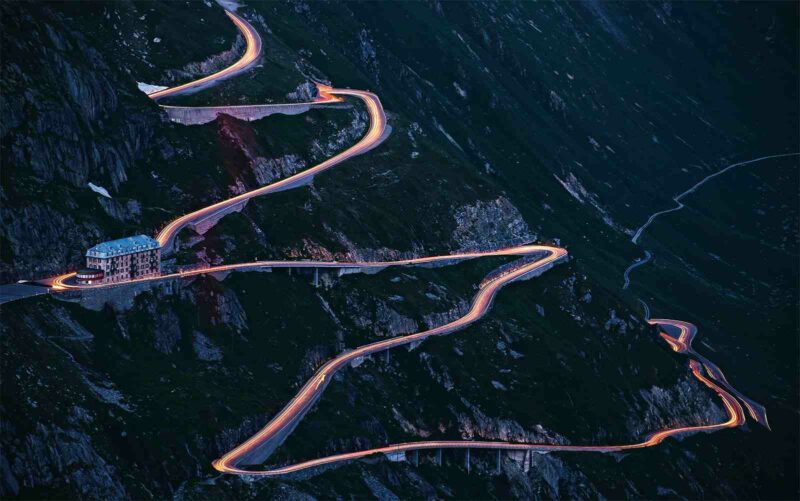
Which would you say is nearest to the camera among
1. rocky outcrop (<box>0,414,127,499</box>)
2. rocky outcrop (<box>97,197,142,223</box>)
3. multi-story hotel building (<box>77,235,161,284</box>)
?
rocky outcrop (<box>0,414,127,499</box>)

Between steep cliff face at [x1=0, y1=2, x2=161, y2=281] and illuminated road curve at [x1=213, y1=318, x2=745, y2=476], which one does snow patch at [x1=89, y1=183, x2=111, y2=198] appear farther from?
illuminated road curve at [x1=213, y1=318, x2=745, y2=476]

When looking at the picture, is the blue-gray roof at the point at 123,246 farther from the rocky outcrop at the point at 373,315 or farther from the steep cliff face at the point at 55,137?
the rocky outcrop at the point at 373,315

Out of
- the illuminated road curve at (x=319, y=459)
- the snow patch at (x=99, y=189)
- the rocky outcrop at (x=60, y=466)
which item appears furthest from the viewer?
the snow patch at (x=99, y=189)

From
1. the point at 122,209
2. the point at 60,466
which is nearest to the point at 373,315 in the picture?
the point at 122,209

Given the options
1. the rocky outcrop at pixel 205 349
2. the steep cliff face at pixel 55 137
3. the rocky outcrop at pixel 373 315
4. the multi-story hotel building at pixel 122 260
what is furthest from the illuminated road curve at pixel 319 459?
the steep cliff face at pixel 55 137

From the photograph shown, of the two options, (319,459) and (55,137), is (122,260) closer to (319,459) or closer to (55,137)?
(55,137)

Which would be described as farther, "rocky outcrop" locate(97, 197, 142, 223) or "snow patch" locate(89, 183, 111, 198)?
"snow patch" locate(89, 183, 111, 198)

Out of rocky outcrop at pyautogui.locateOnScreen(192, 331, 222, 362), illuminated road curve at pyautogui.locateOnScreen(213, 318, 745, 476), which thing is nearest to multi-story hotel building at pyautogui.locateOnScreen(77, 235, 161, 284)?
rocky outcrop at pyautogui.locateOnScreen(192, 331, 222, 362)
